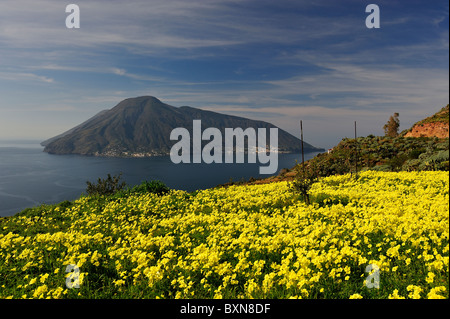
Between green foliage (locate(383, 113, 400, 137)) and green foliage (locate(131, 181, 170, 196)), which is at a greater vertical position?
green foliage (locate(383, 113, 400, 137))

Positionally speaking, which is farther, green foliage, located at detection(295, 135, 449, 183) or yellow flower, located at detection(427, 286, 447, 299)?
green foliage, located at detection(295, 135, 449, 183)

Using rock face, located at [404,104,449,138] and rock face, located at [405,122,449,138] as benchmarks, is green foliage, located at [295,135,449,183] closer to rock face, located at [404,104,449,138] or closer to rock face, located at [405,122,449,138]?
rock face, located at [405,122,449,138]

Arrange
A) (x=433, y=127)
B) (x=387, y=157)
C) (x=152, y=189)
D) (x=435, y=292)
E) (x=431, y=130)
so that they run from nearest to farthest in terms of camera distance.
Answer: (x=435, y=292)
(x=152, y=189)
(x=387, y=157)
(x=431, y=130)
(x=433, y=127)

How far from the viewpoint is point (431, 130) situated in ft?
204

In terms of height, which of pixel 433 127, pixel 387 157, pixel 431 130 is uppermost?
pixel 433 127

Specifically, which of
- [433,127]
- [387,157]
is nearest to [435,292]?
[387,157]

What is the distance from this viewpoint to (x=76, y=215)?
1656 cm

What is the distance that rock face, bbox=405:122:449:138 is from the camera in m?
58.3

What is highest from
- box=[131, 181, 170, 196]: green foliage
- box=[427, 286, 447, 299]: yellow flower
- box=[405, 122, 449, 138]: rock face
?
box=[405, 122, 449, 138]: rock face

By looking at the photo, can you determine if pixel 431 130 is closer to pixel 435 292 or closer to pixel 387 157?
pixel 387 157

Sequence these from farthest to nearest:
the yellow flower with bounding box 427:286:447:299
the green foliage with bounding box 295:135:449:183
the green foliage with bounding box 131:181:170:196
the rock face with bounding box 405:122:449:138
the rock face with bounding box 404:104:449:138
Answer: the rock face with bounding box 404:104:449:138, the rock face with bounding box 405:122:449:138, the green foliage with bounding box 295:135:449:183, the green foliage with bounding box 131:181:170:196, the yellow flower with bounding box 427:286:447:299

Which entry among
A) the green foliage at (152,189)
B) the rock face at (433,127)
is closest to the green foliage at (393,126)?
the rock face at (433,127)

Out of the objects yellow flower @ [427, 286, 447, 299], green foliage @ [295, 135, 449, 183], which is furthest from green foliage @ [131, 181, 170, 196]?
yellow flower @ [427, 286, 447, 299]
